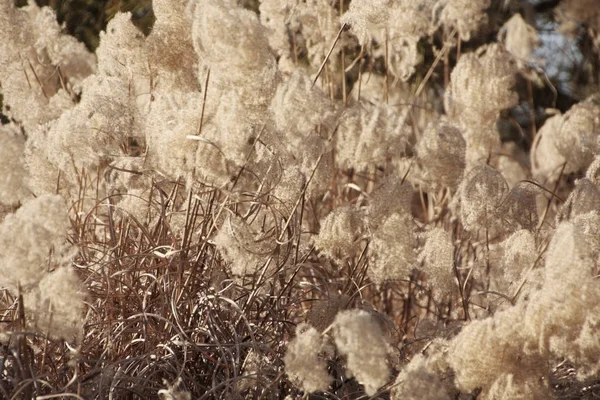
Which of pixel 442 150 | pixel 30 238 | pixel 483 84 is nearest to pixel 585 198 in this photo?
pixel 442 150

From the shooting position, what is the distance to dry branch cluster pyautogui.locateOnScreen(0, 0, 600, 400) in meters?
1.36

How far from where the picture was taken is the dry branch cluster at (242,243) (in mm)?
1357

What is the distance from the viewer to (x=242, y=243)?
1.66m

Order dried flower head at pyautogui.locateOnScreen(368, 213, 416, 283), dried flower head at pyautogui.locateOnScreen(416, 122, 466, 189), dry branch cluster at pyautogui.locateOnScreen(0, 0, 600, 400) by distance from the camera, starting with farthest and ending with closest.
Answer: dried flower head at pyautogui.locateOnScreen(416, 122, 466, 189)
dried flower head at pyautogui.locateOnScreen(368, 213, 416, 283)
dry branch cluster at pyautogui.locateOnScreen(0, 0, 600, 400)

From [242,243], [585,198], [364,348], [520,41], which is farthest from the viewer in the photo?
[520,41]

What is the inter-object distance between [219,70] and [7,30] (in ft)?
2.46

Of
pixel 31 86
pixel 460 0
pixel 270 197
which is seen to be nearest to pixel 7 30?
pixel 31 86

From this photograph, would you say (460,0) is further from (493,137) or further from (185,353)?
(185,353)

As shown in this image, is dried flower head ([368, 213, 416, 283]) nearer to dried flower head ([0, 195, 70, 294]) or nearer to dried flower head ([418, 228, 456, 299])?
dried flower head ([418, 228, 456, 299])

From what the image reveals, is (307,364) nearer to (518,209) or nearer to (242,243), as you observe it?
(242,243)

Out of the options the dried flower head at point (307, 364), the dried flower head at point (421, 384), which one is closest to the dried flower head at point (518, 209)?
the dried flower head at point (421, 384)

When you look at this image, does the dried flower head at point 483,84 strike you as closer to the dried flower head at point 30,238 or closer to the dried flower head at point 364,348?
the dried flower head at point 364,348

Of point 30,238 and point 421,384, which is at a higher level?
point 30,238

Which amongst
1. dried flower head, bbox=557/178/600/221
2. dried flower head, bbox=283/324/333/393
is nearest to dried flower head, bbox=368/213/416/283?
dried flower head, bbox=557/178/600/221
